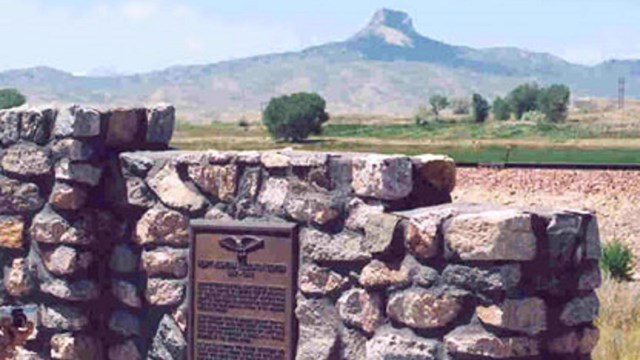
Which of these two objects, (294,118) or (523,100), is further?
(523,100)

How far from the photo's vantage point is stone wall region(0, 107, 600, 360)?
6094 millimetres

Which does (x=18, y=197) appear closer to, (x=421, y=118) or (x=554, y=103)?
(x=554, y=103)

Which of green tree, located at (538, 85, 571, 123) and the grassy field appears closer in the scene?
the grassy field

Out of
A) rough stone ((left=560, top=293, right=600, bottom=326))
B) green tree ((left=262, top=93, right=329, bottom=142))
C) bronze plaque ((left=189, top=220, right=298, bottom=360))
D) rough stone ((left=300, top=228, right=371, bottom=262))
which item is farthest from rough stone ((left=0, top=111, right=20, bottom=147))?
green tree ((left=262, top=93, right=329, bottom=142))

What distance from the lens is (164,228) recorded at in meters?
7.51

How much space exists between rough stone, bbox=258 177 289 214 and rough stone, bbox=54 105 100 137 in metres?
1.26

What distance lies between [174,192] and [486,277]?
2158 mm

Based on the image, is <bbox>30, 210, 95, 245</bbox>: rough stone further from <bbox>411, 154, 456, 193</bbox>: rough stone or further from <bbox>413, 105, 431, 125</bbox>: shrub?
<bbox>413, 105, 431, 125</bbox>: shrub

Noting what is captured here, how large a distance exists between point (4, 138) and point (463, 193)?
25397 millimetres

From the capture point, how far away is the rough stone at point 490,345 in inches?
237

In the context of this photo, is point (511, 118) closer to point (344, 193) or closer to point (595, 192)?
point (595, 192)

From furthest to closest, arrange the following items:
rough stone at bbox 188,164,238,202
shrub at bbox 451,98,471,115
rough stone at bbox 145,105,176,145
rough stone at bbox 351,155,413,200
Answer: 1. shrub at bbox 451,98,471,115
2. rough stone at bbox 145,105,176,145
3. rough stone at bbox 188,164,238,202
4. rough stone at bbox 351,155,413,200

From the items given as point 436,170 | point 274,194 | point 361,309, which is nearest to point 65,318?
A: point 274,194

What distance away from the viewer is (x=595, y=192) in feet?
107
